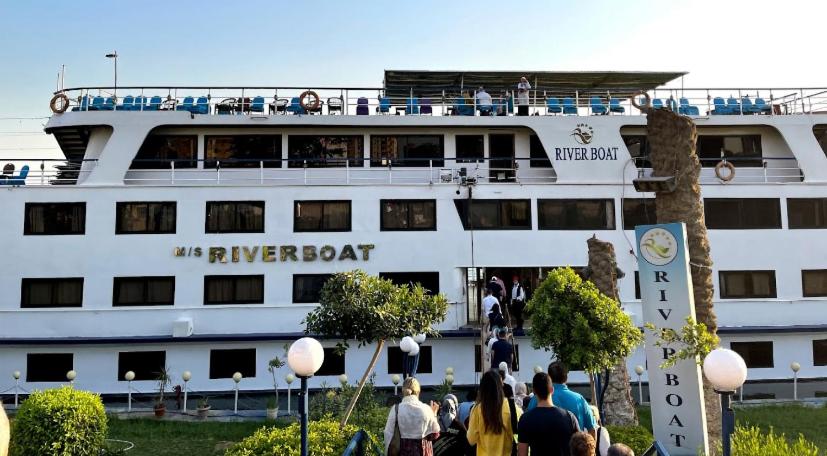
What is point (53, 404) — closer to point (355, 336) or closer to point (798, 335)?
point (355, 336)

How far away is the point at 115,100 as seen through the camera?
18109 millimetres

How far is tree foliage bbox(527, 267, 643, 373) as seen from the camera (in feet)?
30.2

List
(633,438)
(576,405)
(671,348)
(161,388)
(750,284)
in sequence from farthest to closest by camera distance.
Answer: (750,284) < (161,388) < (633,438) < (671,348) < (576,405)

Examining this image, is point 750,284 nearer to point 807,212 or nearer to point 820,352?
point 820,352

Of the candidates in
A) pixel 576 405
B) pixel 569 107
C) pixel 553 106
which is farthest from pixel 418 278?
pixel 576 405

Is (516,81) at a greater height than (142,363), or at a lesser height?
greater

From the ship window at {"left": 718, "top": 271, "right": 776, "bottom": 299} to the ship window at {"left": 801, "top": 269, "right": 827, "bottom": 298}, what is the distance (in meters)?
1.04

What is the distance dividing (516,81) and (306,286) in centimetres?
1082

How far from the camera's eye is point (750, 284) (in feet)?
58.5

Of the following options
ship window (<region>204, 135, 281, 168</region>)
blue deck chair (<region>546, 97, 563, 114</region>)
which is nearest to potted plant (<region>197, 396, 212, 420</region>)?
ship window (<region>204, 135, 281, 168</region>)

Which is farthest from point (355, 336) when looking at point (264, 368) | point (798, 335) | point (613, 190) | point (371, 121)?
point (798, 335)

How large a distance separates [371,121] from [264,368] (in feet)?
25.7

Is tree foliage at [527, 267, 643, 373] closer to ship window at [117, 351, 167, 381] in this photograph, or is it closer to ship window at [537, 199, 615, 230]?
ship window at [537, 199, 615, 230]

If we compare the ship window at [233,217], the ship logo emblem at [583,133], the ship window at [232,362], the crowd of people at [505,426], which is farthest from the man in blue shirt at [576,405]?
the ship logo emblem at [583,133]
